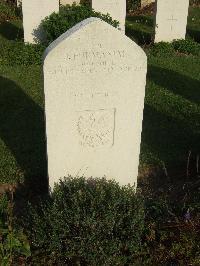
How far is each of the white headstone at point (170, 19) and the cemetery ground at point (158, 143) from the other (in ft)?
1.87

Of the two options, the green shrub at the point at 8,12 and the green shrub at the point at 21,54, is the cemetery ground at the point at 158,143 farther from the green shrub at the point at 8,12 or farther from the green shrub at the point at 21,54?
the green shrub at the point at 8,12

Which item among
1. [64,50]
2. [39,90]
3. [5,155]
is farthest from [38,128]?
[64,50]

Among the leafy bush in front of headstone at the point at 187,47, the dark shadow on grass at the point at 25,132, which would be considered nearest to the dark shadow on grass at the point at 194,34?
the leafy bush in front of headstone at the point at 187,47

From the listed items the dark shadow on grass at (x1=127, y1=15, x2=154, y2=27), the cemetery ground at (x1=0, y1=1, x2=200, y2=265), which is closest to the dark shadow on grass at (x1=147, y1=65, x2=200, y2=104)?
the cemetery ground at (x1=0, y1=1, x2=200, y2=265)

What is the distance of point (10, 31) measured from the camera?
12578 millimetres

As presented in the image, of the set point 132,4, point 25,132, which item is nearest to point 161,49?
point 132,4

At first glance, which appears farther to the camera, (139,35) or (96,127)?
(139,35)

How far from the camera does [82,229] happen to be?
4.17 meters

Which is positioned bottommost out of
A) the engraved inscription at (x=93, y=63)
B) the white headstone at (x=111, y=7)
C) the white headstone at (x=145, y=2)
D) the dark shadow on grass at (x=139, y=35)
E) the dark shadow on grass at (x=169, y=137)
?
the dark shadow on grass at (x=169, y=137)

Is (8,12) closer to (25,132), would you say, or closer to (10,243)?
(25,132)

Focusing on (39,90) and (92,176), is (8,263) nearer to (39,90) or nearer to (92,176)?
(92,176)

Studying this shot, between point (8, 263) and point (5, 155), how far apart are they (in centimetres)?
239

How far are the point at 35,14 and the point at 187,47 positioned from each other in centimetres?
387

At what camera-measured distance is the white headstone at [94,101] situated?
4148 mm
